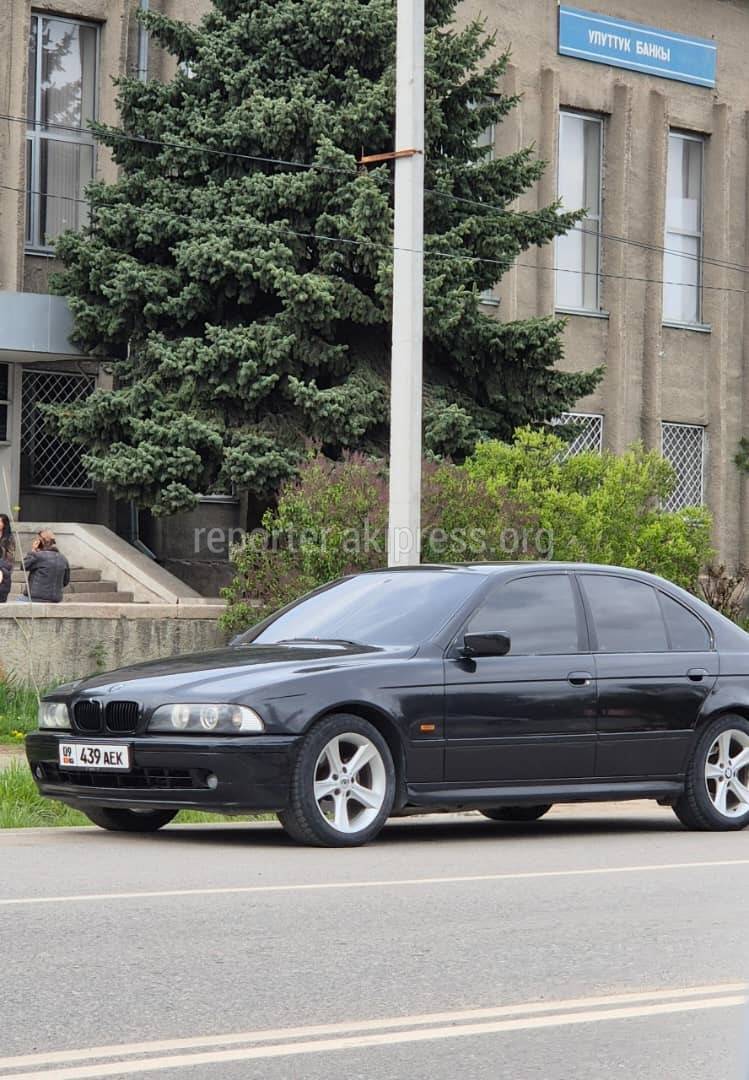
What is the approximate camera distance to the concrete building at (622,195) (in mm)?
27016

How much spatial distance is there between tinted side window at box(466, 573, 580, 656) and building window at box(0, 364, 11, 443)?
15666mm

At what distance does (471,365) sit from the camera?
24.7 meters

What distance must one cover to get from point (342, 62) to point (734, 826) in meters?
14.4

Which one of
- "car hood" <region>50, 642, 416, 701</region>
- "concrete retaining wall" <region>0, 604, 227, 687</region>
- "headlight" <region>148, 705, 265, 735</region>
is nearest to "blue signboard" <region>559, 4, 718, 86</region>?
"concrete retaining wall" <region>0, 604, 227, 687</region>

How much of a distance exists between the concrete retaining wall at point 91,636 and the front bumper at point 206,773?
28.1 feet

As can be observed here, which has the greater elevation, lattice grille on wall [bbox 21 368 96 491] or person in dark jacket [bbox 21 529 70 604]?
lattice grille on wall [bbox 21 368 96 491]

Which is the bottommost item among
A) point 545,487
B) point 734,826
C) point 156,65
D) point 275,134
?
point 734,826

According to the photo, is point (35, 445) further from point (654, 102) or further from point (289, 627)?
point (289, 627)

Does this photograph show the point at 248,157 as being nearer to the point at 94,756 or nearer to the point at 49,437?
the point at 49,437

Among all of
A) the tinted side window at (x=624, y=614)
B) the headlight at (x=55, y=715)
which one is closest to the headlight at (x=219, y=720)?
the headlight at (x=55, y=715)

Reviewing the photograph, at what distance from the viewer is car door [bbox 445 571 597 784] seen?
10953 millimetres

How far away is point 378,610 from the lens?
37.8 ft

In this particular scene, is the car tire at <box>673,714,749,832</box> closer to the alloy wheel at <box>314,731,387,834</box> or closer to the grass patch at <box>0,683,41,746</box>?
the alloy wheel at <box>314,731,387,834</box>

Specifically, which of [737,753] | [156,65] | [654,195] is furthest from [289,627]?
[654,195]
